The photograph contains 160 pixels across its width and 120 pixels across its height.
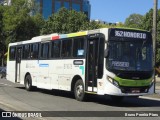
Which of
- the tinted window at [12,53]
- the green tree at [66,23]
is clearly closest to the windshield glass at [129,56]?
the tinted window at [12,53]

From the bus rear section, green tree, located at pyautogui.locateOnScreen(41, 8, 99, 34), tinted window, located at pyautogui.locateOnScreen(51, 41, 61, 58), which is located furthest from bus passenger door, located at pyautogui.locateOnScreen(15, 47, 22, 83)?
green tree, located at pyautogui.locateOnScreen(41, 8, 99, 34)

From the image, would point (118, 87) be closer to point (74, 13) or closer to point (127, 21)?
point (74, 13)

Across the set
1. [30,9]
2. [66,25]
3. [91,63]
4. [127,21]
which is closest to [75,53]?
[91,63]

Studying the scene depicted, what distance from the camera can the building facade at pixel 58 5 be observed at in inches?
4975

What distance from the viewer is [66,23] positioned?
62.7m

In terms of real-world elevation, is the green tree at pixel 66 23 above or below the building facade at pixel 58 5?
below

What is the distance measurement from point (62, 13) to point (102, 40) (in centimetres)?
4702

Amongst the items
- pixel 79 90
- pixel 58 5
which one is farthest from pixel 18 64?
pixel 58 5

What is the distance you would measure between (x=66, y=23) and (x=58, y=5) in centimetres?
7017

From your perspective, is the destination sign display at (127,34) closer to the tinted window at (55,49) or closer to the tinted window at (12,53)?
the tinted window at (55,49)

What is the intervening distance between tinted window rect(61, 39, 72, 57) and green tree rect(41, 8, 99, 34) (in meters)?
40.1

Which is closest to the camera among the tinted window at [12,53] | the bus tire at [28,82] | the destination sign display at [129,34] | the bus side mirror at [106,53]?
the bus side mirror at [106,53]

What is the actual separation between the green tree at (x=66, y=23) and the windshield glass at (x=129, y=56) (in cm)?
4332

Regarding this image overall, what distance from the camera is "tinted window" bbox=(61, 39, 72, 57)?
20.2 metres
